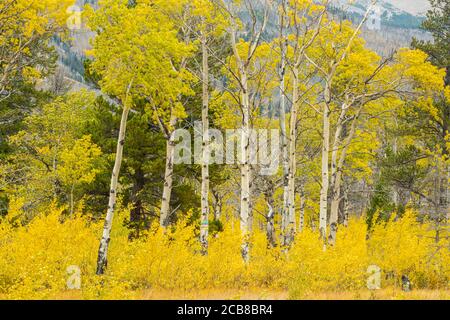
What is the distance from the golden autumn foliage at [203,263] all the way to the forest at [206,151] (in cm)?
4

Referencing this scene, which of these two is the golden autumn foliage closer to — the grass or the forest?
the forest

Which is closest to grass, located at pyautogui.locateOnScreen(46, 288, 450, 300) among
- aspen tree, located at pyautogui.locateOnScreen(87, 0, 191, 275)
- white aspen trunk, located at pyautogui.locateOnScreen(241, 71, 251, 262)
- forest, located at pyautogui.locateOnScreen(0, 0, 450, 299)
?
forest, located at pyautogui.locateOnScreen(0, 0, 450, 299)

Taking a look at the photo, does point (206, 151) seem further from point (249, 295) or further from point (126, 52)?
point (249, 295)

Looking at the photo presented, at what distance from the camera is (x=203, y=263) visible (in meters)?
10.1

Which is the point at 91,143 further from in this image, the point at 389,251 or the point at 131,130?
the point at 389,251

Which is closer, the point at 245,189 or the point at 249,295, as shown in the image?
the point at 249,295

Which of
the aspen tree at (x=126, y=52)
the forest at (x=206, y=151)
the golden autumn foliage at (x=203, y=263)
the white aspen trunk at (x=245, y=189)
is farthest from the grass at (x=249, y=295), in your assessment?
the aspen tree at (x=126, y=52)

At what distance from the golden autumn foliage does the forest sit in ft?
0.15

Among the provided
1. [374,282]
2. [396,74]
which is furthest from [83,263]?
[396,74]

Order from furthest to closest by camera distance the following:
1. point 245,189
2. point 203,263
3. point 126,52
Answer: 1. point 245,189
2. point 126,52
3. point 203,263

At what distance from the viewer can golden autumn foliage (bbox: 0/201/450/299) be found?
927 centimetres

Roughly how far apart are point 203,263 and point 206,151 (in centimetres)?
468

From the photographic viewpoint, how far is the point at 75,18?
44.5 ft

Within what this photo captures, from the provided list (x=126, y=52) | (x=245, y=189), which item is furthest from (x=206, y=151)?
(x=126, y=52)
